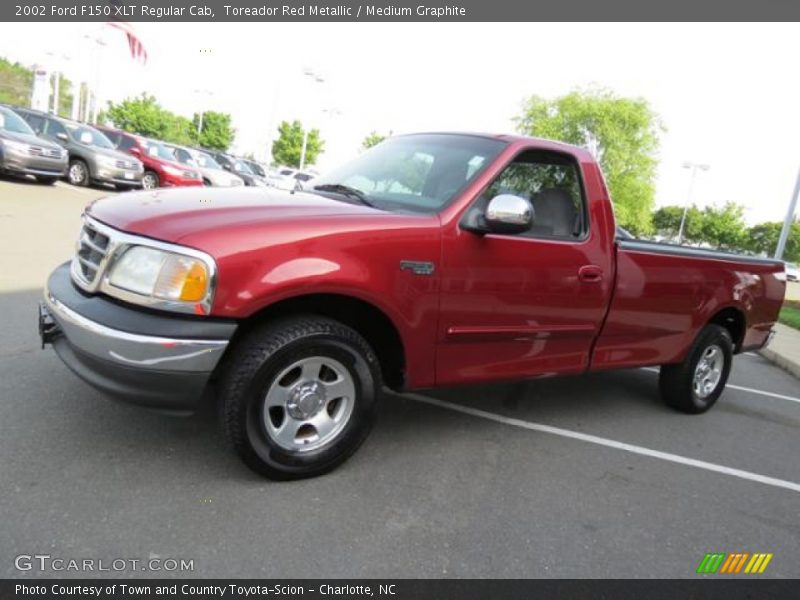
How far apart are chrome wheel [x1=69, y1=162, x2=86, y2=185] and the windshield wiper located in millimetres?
14623

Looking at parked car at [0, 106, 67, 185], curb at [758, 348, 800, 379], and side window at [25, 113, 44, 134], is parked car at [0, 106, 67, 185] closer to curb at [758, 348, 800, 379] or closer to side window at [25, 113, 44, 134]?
side window at [25, 113, 44, 134]

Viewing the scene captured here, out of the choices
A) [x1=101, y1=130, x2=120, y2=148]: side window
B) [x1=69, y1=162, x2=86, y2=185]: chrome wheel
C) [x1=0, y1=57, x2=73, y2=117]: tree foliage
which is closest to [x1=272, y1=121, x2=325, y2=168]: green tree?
[x1=0, y1=57, x2=73, y2=117]: tree foliage

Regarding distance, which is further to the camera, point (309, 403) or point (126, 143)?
point (126, 143)

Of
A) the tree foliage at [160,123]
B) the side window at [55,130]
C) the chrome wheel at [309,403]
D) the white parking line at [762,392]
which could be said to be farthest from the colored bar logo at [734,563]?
the tree foliage at [160,123]

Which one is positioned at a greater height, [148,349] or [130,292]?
[130,292]

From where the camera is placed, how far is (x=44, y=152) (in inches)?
556

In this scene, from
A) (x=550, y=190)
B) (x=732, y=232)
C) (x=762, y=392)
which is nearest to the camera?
(x=550, y=190)

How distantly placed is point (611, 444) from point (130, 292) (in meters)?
3.22

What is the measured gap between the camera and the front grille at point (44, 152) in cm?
1390

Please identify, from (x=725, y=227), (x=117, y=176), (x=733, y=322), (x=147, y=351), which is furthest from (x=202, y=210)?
(x=725, y=227)

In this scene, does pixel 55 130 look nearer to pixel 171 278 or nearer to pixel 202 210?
pixel 202 210

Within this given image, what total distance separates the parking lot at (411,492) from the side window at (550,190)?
4.60 feet

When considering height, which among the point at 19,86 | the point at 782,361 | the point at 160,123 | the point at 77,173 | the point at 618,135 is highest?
the point at 618,135

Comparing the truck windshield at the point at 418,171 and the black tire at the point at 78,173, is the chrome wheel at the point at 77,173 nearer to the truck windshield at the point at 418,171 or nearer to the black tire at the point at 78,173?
the black tire at the point at 78,173
